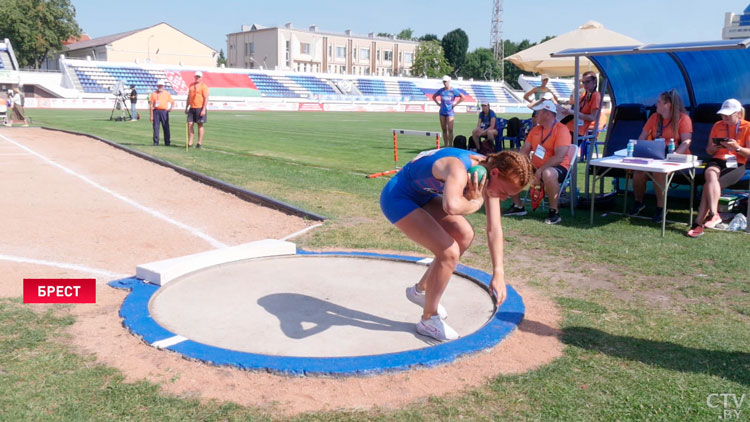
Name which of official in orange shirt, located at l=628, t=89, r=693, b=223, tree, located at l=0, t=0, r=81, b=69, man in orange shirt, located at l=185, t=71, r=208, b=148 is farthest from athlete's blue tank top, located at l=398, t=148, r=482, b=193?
tree, located at l=0, t=0, r=81, b=69

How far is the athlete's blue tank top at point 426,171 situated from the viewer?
12.8ft

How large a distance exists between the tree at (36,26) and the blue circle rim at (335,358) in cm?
8154

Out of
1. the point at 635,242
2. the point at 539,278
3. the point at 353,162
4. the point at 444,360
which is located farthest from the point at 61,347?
the point at 353,162

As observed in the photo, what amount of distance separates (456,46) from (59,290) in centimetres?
12629

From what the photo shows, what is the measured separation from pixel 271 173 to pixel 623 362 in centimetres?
954

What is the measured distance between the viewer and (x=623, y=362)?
4.01m

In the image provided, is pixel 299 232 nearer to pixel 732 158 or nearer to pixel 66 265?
pixel 66 265

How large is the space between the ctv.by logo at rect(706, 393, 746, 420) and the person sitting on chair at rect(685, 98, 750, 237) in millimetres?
4881

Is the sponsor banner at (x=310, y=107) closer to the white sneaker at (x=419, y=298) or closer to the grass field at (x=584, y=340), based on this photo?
the grass field at (x=584, y=340)

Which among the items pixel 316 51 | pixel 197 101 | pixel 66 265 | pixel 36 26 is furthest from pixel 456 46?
pixel 66 265

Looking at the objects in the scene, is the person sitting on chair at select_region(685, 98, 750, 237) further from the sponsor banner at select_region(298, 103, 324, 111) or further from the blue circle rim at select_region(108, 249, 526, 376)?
the sponsor banner at select_region(298, 103, 324, 111)

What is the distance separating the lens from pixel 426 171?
13.2ft

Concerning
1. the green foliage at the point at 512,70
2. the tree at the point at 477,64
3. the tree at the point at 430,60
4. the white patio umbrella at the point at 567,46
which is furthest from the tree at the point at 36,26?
the white patio umbrella at the point at 567,46

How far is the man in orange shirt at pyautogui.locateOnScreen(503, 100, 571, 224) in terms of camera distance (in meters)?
8.58
